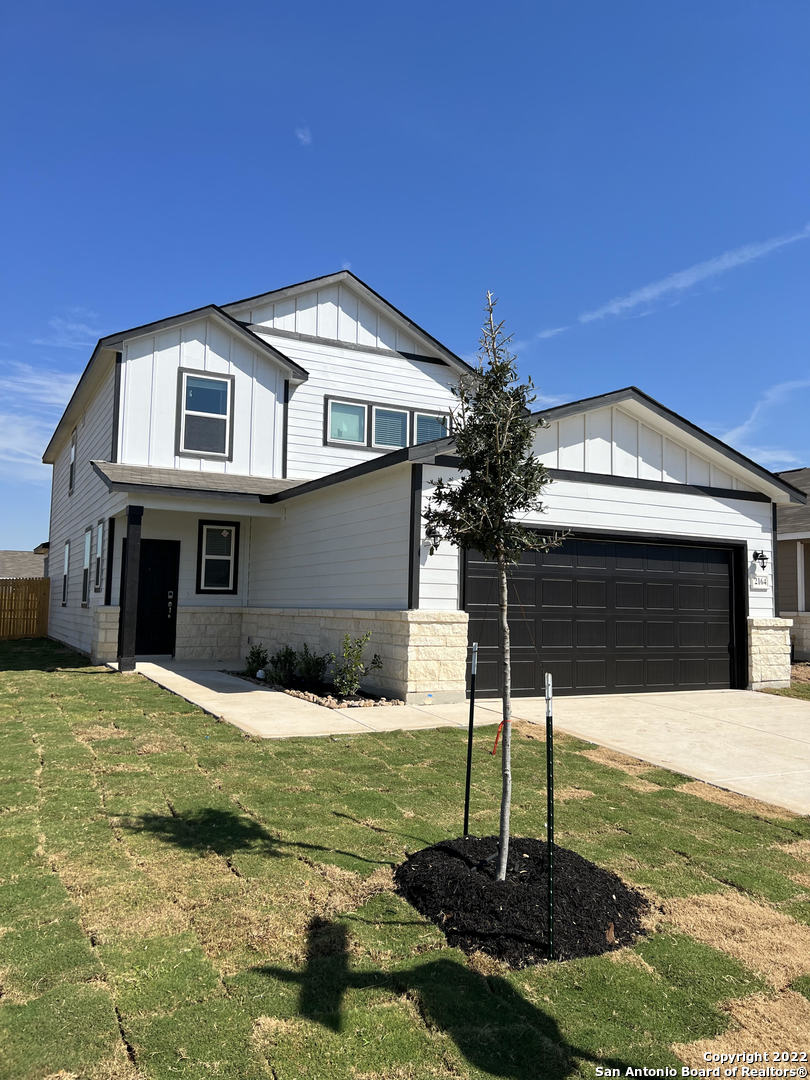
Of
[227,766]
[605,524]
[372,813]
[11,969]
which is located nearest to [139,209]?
[605,524]

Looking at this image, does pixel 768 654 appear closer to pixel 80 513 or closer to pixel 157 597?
pixel 157 597

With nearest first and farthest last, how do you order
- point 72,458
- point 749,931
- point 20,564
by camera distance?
point 749,931 < point 72,458 < point 20,564

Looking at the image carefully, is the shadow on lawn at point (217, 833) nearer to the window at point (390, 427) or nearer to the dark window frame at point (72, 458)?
the window at point (390, 427)

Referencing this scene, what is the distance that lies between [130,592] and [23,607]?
13.1 meters

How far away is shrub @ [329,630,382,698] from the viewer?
10.3 m

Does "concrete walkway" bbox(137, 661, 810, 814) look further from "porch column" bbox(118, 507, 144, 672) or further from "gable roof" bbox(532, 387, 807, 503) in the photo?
"gable roof" bbox(532, 387, 807, 503)

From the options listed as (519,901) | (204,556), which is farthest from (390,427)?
(519,901)

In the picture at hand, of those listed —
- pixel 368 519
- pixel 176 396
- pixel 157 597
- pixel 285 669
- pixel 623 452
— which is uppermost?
pixel 176 396

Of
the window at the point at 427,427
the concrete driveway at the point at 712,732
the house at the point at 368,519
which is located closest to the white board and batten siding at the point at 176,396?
the house at the point at 368,519

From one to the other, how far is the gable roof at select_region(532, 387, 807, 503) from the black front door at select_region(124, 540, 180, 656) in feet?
29.0

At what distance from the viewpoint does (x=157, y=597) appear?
15289mm

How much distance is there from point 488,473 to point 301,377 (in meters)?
12.9

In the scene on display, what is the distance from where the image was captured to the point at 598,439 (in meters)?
11.8

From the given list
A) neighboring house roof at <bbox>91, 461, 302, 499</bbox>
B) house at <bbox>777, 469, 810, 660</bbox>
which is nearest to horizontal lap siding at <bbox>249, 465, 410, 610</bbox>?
neighboring house roof at <bbox>91, 461, 302, 499</bbox>
